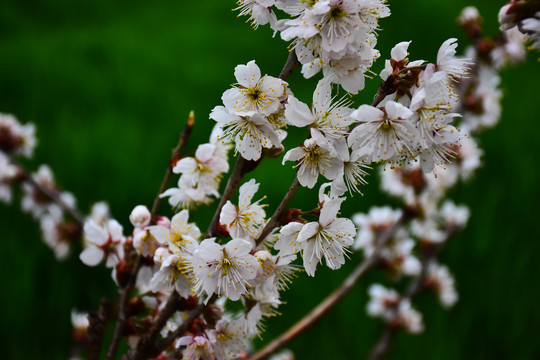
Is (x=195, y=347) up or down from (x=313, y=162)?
down

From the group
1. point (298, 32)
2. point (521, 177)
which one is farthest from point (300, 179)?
point (521, 177)

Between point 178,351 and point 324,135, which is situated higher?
point 324,135

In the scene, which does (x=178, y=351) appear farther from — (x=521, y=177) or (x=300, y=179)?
(x=521, y=177)

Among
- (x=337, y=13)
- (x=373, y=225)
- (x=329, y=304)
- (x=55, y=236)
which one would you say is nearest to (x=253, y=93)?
(x=337, y=13)

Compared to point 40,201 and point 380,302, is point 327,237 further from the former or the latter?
point 40,201

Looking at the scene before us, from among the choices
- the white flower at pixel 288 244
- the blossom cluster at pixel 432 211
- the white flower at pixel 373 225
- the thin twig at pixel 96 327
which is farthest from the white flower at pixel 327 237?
the white flower at pixel 373 225

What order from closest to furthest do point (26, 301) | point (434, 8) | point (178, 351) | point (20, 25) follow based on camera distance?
point (178, 351) → point (26, 301) → point (20, 25) → point (434, 8)

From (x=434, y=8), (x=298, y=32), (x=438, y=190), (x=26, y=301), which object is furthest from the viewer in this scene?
(x=434, y=8)
